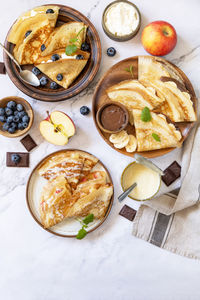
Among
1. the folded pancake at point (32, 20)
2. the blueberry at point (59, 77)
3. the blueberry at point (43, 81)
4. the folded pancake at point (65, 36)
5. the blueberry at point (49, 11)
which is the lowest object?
the blueberry at point (43, 81)

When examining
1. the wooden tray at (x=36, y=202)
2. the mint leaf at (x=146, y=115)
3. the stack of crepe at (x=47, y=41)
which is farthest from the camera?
the wooden tray at (x=36, y=202)

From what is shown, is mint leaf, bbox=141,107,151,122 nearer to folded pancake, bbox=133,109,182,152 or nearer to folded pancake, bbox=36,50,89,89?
folded pancake, bbox=133,109,182,152

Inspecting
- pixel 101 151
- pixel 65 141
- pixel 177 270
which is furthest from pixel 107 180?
pixel 177 270

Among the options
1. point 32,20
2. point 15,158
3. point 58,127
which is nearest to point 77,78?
point 58,127

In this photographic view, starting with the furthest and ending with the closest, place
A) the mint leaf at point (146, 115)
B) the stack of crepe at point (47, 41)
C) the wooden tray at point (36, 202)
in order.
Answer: the wooden tray at point (36, 202) < the stack of crepe at point (47, 41) < the mint leaf at point (146, 115)

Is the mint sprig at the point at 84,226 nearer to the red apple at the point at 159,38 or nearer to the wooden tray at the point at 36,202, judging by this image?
the wooden tray at the point at 36,202

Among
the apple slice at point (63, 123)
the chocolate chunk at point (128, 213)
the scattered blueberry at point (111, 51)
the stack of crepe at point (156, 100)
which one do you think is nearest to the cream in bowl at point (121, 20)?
the scattered blueberry at point (111, 51)

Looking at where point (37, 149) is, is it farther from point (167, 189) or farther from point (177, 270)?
point (177, 270)
